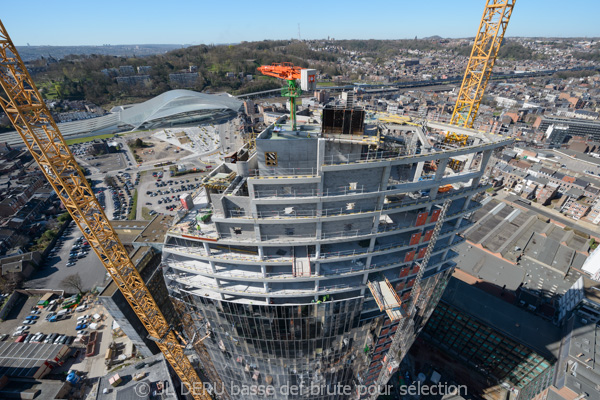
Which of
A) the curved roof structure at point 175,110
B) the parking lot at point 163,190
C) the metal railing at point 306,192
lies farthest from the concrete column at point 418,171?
the curved roof structure at point 175,110

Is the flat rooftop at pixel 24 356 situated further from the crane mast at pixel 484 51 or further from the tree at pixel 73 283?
Result: the crane mast at pixel 484 51

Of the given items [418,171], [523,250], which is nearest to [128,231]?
[418,171]

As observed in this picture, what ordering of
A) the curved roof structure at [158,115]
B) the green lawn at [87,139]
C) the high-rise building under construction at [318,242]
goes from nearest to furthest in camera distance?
1. the high-rise building under construction at [318,242]
2. the green lawn at [87,139]
3. the curved roof structure at [158,115]

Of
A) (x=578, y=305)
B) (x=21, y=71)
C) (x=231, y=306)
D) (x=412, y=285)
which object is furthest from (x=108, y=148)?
(x=578, y=305)

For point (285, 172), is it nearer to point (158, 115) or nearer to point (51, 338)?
point (51, 338)

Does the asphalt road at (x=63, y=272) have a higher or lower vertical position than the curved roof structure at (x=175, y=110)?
lower

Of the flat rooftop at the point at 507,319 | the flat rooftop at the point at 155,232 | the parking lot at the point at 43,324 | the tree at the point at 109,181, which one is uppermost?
the flat rooftop at the point at 155,232

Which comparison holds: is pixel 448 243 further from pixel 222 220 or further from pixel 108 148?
pixel 108 148
